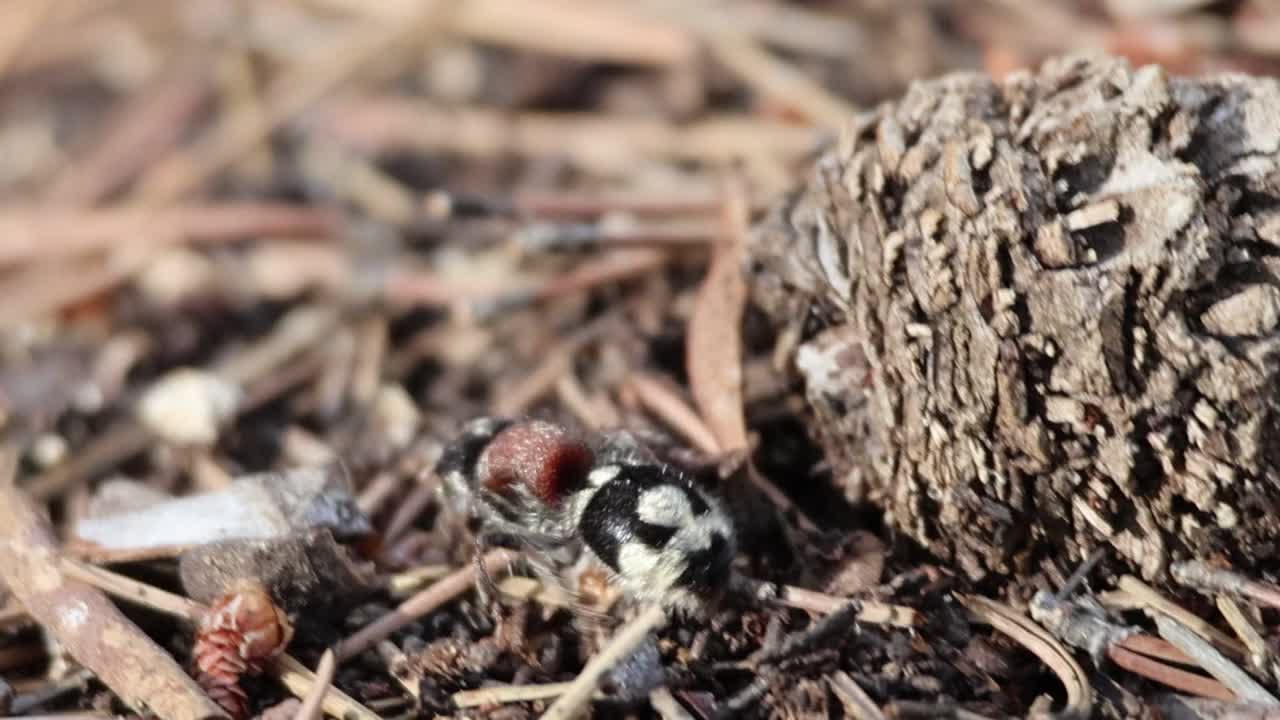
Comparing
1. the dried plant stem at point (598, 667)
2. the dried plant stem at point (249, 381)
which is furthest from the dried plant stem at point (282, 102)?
the dried plant stem at point (598, 667)

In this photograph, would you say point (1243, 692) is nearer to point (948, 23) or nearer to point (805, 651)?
point (805, 651)

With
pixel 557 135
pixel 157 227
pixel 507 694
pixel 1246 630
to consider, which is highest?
pixel 557 135

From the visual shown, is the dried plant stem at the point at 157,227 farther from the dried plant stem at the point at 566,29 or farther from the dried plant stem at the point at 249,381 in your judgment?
the dried plant stem at the point at 566,29

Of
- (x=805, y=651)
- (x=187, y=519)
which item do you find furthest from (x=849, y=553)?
(x=187, y=519)

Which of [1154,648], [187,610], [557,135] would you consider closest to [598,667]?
[187,610]

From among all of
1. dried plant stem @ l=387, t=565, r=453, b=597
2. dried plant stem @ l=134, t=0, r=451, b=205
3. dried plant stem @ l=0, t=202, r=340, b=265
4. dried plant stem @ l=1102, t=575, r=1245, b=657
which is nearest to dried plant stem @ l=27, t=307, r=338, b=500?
dried plant stem @ l=0, t=202, r=340, b=265

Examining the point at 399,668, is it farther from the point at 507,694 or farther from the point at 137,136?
the point at 137,136

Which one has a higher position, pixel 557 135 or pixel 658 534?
pixel 557 135

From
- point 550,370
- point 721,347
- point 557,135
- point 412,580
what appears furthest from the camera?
point 557,135
